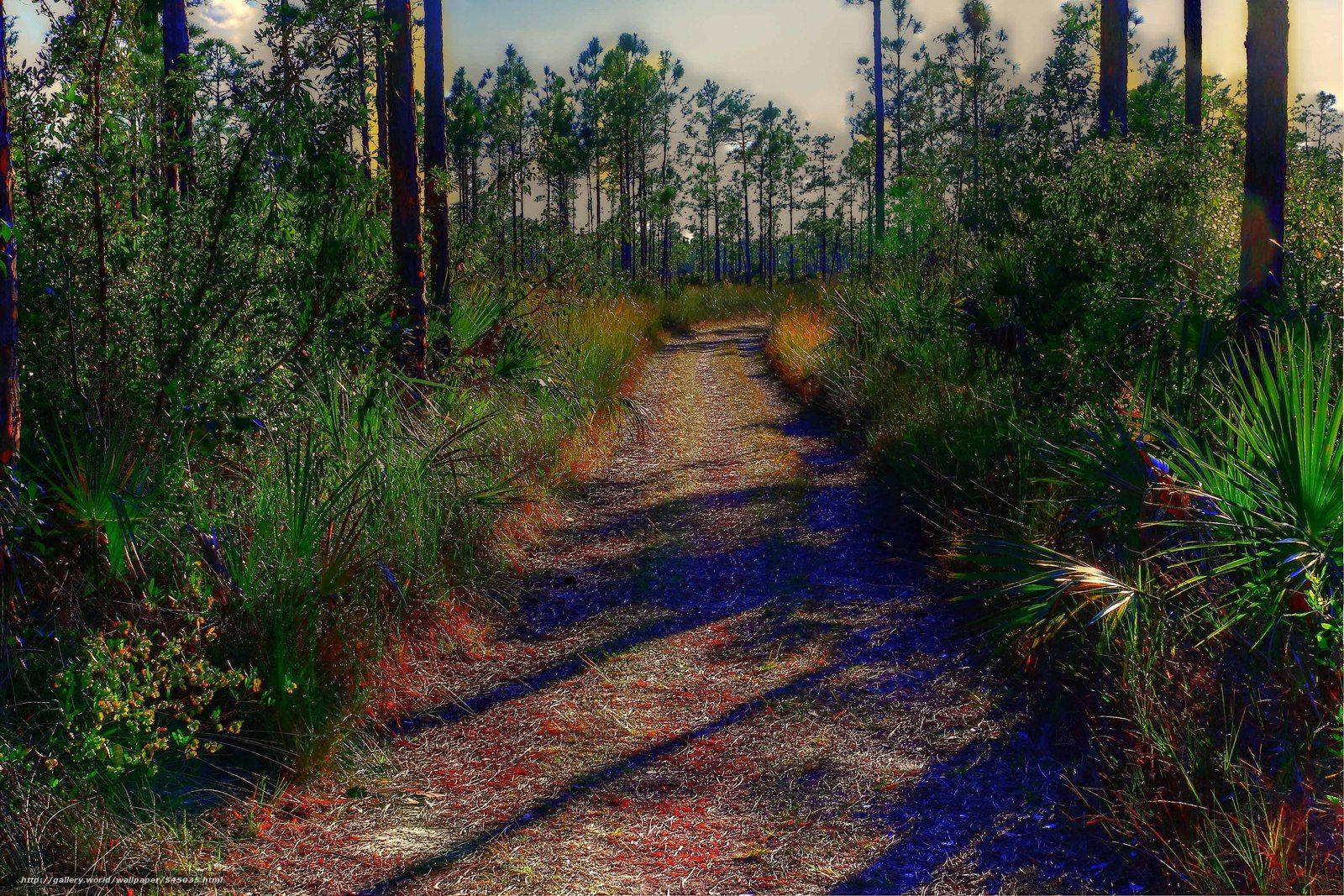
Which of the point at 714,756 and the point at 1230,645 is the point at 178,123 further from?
the point at 1230,645

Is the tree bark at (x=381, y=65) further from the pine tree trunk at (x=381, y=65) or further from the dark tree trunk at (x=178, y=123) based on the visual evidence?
the dark tree trunk at (x=178, y=123)

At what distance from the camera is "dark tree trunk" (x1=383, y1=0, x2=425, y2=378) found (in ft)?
23.6

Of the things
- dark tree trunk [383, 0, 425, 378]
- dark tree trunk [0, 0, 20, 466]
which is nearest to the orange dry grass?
dark tree trunk [383, 0, 425, 378]

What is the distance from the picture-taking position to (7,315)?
3.11 meters

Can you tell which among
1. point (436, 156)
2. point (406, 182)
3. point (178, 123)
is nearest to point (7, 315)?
point (178, 123)

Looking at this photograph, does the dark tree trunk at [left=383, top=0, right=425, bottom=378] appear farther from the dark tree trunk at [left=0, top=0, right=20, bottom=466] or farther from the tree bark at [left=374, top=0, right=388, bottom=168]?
the dark tree trunk at [left=0, top=0, right=20, bottom=466]

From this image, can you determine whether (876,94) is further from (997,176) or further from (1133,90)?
(997,176)

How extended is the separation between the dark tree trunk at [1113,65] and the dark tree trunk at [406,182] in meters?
7.26

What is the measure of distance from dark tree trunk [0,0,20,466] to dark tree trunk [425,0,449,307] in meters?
4.51

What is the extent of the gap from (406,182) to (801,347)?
7.20 meters


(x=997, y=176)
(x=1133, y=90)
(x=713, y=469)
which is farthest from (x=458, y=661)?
(x=1133, y=90)

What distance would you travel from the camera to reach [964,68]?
36344 millimetres

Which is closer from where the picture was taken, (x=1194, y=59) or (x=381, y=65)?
(x=381, y=65)

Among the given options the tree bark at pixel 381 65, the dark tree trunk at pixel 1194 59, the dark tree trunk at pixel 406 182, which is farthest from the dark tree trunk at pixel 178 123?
the dark tree trunk at pixel 1194 59
